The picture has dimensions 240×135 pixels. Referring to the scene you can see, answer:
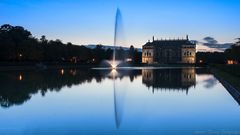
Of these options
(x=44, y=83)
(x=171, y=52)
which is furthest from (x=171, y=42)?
(x=44, y=83)

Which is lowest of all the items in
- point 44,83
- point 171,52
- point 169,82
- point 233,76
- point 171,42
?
point 169,82

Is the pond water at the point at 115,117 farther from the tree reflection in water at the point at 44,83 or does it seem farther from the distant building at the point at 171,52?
the distant building at the point at 171,52

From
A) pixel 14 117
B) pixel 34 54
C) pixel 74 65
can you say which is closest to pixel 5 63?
pixel 34 54

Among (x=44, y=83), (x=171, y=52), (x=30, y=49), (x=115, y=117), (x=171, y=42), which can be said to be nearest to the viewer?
(x=115, y=117)

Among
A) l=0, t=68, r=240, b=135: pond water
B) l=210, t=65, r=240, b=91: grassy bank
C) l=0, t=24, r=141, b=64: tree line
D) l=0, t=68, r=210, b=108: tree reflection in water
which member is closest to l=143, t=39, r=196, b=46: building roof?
l=0, t=24, r=141, b=64: tree line

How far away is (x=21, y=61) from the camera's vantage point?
57.6 m

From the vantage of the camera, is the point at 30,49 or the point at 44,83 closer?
the point at 44,83

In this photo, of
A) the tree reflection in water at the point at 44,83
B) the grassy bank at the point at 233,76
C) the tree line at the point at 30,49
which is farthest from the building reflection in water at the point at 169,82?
the tree line at the point at 30,49

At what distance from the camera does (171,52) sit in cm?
12362

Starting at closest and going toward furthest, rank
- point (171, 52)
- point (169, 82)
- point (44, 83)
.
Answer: point (44, 83), point (169, 82), point (171, 52)

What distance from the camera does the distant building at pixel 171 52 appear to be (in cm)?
12319

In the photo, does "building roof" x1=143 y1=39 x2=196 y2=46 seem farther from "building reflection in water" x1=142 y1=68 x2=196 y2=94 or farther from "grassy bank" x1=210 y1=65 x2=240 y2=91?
"grassy bank" x1=210 y1=65 x2=240 y2=91

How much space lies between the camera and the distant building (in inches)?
4850

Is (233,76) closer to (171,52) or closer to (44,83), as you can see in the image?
(44,83)
